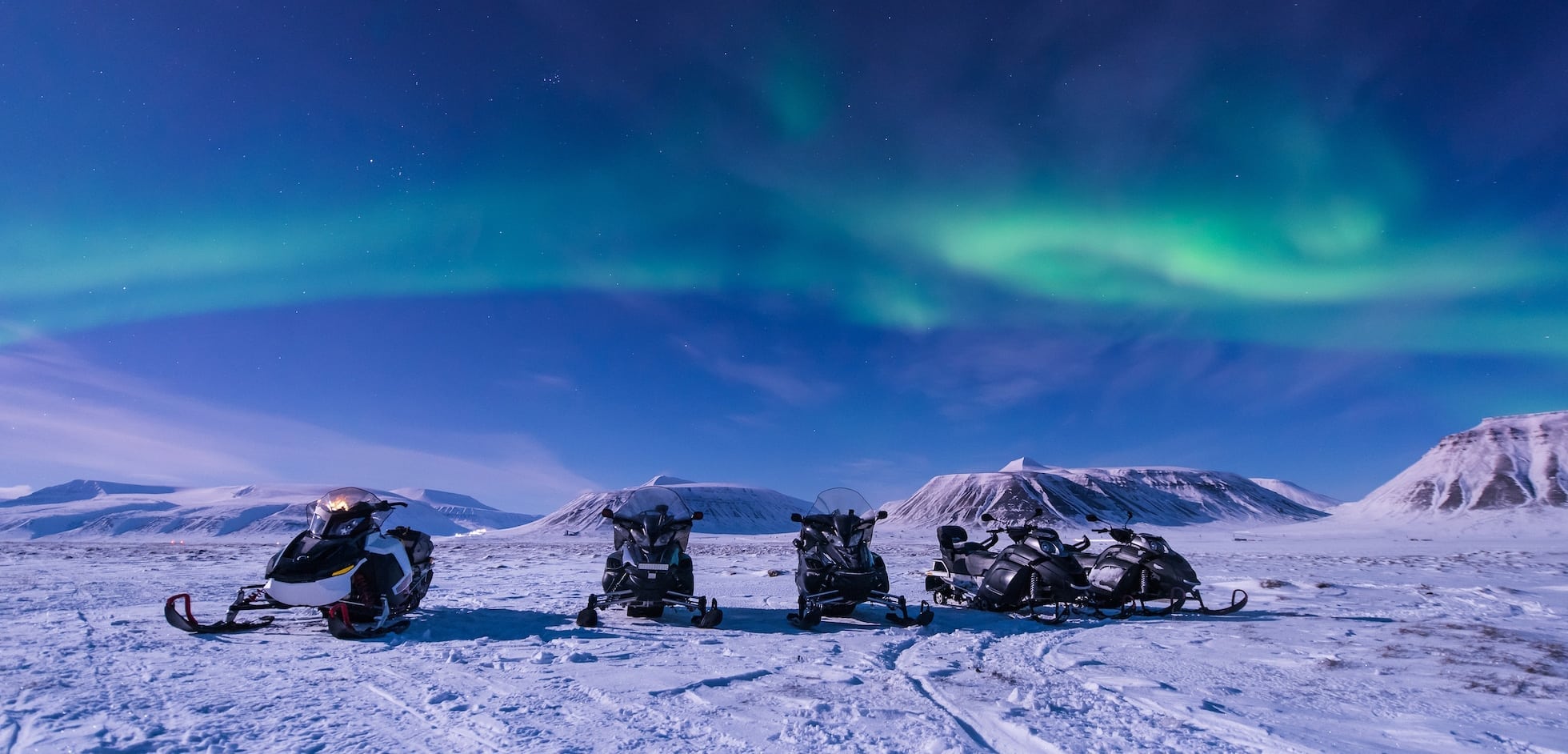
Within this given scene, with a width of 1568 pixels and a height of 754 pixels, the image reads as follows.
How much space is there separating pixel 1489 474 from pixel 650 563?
179026 mm

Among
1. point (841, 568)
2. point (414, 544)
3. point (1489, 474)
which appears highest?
point (1489, 474)

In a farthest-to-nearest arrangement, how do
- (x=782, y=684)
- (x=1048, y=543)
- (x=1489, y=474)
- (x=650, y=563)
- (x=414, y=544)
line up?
(x=1489, y=474), (x=1048, y=543), (x=414, y=544), (x=650, y=563), (x=782, y=684)

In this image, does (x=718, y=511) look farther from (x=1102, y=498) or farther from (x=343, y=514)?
(x=343, y=514)

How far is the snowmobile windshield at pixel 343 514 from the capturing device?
8633 millimetres

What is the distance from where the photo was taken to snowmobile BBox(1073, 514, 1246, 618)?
1185cm

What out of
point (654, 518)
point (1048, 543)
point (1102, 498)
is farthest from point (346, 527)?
point (1102, 498)

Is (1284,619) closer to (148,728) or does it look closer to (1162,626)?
(1162,626)

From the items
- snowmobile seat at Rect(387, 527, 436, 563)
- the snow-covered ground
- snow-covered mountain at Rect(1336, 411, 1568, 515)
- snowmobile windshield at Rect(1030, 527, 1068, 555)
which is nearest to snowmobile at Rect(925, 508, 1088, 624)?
snowmobile windshield at Rect(1030, 527, 1068, 555)

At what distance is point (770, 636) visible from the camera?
29.4ft

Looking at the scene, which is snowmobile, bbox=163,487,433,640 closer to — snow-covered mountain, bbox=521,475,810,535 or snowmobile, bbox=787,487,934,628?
snowmobile, bbox=787,487,934,628

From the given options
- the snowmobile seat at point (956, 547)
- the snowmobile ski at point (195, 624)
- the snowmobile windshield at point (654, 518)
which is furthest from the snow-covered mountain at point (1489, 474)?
the snowmobile ski at point (195, 624)

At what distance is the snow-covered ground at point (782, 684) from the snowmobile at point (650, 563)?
1.11 feet

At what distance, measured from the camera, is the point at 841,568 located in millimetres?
10570

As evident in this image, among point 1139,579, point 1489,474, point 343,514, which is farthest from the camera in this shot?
point 1489,474
